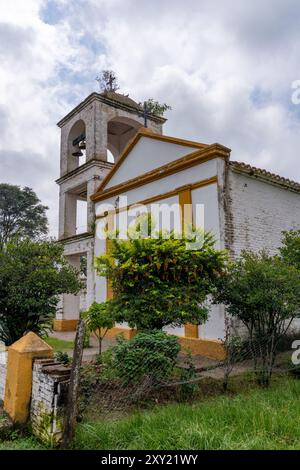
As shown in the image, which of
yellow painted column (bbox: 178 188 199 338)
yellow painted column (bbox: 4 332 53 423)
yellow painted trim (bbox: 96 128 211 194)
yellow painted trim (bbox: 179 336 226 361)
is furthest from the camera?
yellow painted trim (bbox: 96 128 211 194)

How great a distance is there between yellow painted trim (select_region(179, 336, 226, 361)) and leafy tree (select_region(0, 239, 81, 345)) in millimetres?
3359

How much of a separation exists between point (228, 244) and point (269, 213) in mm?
2169

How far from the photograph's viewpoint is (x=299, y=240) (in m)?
7.82

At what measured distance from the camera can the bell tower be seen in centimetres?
1447

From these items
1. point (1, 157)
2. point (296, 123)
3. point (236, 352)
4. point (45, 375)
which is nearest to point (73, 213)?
point (1, 157)

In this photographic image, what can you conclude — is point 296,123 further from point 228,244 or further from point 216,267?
point 216,267

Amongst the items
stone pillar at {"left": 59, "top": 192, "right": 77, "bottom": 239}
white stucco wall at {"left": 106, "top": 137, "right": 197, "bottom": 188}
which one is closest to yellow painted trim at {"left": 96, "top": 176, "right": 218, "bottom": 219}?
white stucco wall at {"left": 106, "top": 137, "right": 197, "bottom": 188}

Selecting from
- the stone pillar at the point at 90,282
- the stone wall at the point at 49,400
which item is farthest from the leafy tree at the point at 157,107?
the stone wall at the point at 49,400

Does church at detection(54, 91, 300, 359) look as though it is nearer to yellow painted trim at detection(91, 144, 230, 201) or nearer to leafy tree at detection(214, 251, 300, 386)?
yellow painted trim at detection(91, 144, 230, 201)

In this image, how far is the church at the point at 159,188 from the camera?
28.9 feet

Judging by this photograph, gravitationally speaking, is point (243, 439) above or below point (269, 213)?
below

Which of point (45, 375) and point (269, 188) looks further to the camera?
point (269, 188)

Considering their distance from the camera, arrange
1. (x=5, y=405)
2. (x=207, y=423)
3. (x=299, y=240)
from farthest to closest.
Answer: (x=299, y=240)
(x=5, y=405)
(x=207, y=423)

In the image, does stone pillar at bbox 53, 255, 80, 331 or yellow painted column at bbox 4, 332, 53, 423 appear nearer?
yellow painted column at bbox 4, 332, 53, 423
